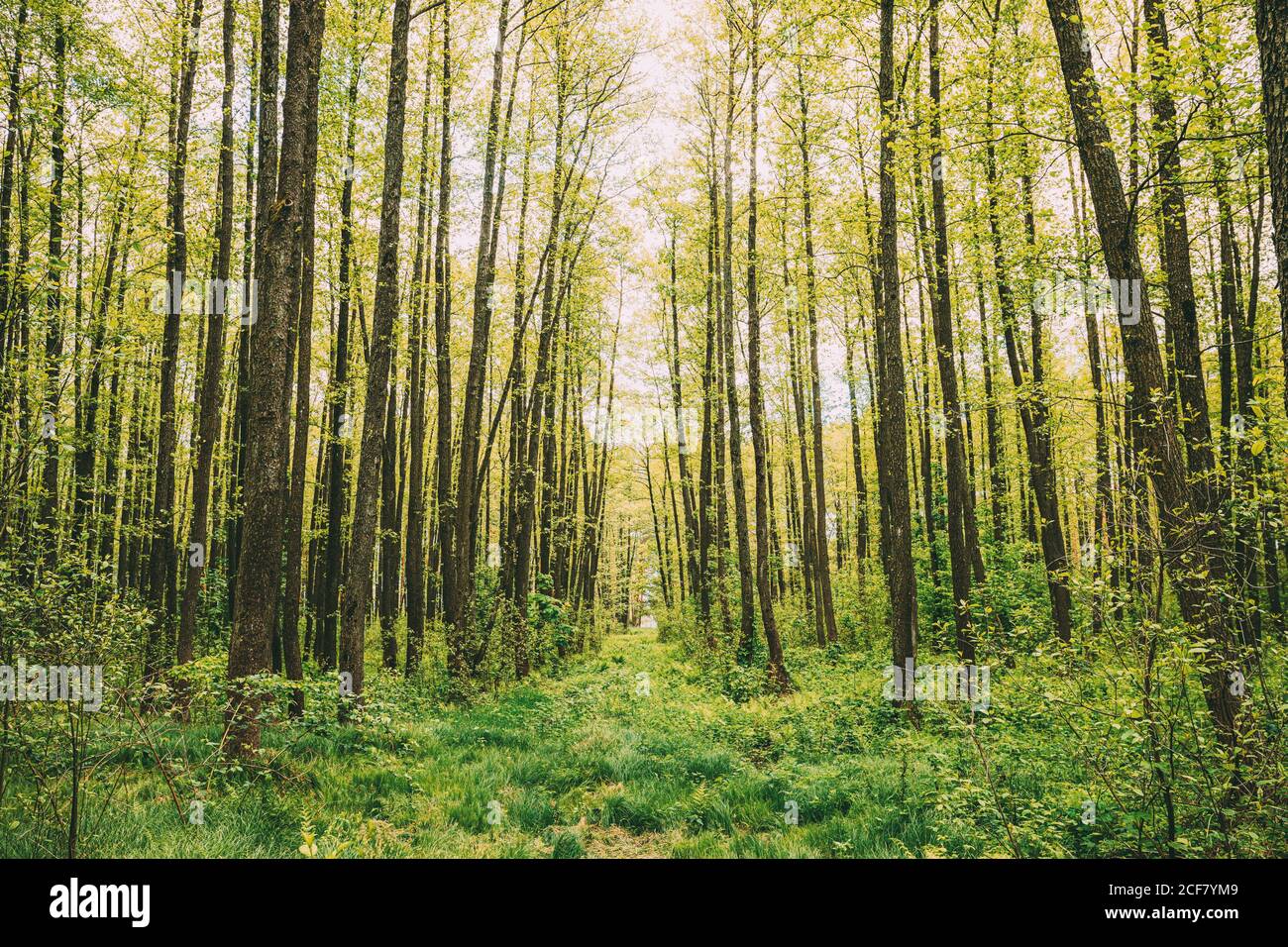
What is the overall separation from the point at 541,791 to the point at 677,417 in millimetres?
16788

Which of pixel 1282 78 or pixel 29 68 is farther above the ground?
pixel 29 68

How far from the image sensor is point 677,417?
22422 millimetres

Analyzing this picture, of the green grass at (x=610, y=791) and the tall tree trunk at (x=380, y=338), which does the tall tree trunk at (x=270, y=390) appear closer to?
the green grass at (x=610, y=791)

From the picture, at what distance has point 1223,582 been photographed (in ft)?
14.5

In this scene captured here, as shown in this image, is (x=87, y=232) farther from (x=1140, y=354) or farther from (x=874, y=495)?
(x=874, y=495)

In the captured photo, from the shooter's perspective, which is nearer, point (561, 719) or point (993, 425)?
point (561, 719)

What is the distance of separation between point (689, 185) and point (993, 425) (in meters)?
11.2

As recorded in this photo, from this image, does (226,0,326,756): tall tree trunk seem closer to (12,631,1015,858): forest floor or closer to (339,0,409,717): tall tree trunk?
(12,631,1015,858): forest floor

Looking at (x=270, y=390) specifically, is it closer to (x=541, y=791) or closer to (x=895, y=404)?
(x=541, y=791)

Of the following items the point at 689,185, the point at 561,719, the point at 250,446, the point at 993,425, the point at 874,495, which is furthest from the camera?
the point at 874,495

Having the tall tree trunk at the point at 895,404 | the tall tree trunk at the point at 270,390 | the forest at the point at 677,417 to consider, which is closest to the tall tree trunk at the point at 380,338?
the forest at the point at 677,417

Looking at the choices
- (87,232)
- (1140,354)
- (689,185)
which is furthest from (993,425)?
(87,232)

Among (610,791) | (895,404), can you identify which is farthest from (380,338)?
(895,404)
